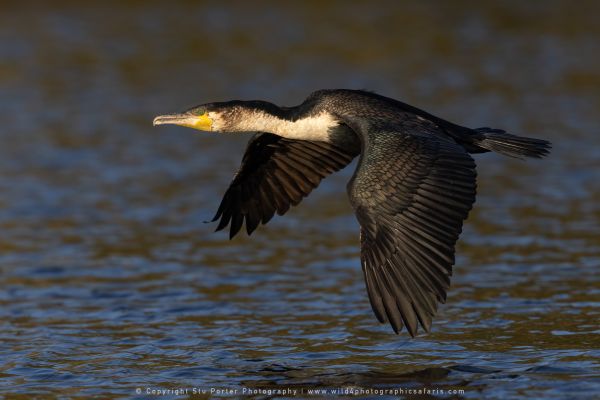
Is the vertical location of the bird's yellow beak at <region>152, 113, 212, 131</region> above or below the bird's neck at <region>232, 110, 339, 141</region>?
above

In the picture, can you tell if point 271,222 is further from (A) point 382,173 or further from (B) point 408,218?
(B) point 408,218

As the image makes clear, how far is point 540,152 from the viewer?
8516 mm

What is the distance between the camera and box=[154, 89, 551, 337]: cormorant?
7219 millimetres

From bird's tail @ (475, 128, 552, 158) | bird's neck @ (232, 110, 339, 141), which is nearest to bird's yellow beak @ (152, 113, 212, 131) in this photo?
bird's neck @ (232, 110, 339, 141)

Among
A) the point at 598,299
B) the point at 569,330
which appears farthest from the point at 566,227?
the point at 569,330

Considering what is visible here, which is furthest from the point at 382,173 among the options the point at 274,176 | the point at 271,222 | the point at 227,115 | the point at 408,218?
the point at 271,222

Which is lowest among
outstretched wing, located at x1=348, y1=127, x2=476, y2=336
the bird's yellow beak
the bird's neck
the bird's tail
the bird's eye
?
outstretched wing, located at x1=348, y1=127, x2=476, y2=336

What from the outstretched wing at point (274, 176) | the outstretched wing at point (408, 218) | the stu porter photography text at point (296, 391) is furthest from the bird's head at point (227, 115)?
the stu porter photography text at point (296, 391)

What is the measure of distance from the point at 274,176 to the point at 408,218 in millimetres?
2392

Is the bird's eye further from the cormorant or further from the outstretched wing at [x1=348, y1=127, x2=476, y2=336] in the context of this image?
the outstretched wing at [x1=348, y1=127, x2=476, y2=336]

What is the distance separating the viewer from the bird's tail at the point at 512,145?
8.48 metres

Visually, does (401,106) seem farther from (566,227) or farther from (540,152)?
(566,227)

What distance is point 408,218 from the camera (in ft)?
24.3

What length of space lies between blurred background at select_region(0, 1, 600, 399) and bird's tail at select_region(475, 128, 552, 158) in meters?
1.31
